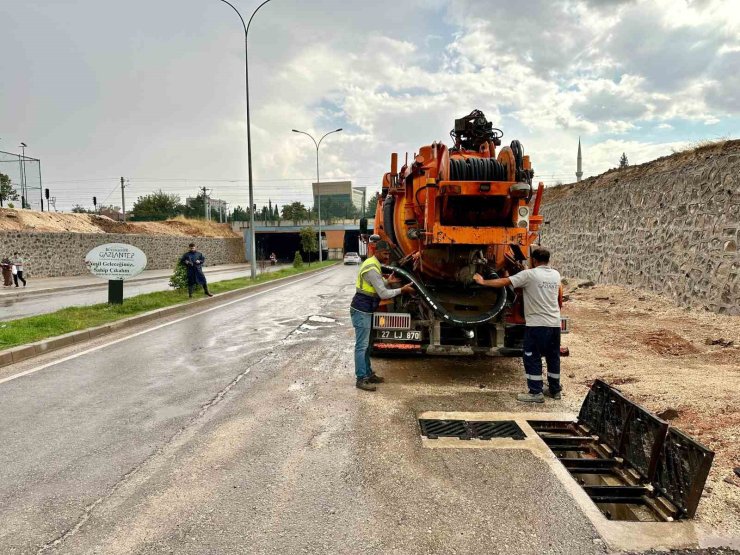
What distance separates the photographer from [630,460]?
3525mm

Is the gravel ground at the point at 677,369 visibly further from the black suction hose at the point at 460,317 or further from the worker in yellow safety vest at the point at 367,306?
the worker in yellow safety vest at the point at 367,306

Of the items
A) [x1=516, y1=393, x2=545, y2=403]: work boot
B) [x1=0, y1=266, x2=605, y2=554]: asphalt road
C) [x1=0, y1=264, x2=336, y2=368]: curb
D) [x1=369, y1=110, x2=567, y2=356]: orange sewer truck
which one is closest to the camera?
[x1=0, y1=266, x2=605, y2=554]: asphalt road

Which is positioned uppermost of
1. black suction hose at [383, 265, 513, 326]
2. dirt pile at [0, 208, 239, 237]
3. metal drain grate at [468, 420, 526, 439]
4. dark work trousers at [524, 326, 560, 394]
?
dirt pile at [0, 208, 239, 237]

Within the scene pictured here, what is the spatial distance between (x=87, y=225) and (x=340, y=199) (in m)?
95.2

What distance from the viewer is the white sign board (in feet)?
37.4

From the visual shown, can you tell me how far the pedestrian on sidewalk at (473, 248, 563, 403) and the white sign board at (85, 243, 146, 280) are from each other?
9569mm

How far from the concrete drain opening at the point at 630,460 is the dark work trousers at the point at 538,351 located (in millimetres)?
735

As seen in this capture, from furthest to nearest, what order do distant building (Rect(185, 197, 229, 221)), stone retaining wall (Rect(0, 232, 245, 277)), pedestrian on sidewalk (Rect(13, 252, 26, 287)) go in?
distant building (Rect(185, 197, 229, 221)) < stone retaining wall (Rect(0, 232, 245, 277)) < pedestrian on sidewalk (Rect(13, 252, 26, 287))

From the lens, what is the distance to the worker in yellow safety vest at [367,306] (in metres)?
5.49

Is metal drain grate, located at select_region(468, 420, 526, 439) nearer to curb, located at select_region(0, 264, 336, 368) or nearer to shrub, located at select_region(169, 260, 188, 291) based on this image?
curb, located at select_region(0, 264, 336, 368)

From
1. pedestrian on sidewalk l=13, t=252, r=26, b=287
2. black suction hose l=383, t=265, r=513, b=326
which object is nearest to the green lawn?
black suction hose l=383, t=265, r=513, b=326

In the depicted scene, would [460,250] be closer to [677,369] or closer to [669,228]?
[677,369]

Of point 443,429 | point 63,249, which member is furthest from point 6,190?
point 443,429

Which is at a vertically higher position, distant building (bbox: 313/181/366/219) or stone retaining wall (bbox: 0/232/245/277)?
distant building (bbox: 313/181/366/219)
